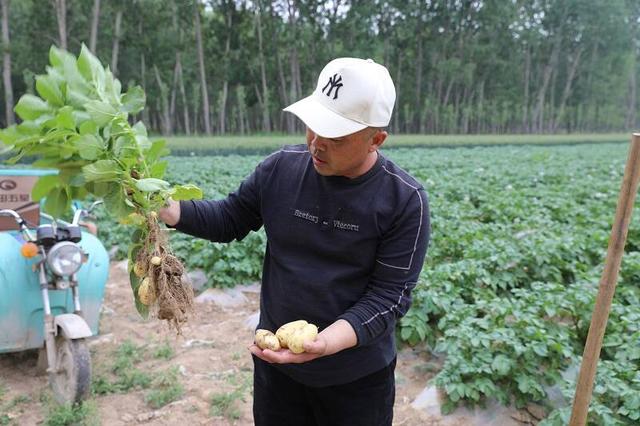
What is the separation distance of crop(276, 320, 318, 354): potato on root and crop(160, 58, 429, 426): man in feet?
0.10

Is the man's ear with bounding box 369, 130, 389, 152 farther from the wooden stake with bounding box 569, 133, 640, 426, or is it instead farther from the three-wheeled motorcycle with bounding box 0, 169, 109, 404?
the three-wheeled motorcycle with bounding box 0, 169, 109, 404

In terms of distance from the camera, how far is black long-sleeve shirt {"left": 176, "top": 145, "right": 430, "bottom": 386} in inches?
69.1

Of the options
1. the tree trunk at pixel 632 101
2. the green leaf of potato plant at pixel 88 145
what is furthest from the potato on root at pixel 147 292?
the tree trunk at pixel 632 101

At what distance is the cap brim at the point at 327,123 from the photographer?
160cm

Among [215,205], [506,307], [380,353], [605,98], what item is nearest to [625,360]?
[506,307]

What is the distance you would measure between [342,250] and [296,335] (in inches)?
12.3

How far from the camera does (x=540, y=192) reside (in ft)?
30.5

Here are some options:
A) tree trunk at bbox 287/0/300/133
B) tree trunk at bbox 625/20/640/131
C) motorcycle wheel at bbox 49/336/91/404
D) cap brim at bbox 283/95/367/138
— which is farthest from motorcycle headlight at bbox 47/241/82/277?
tree trunk at bbox 625/20/640/131

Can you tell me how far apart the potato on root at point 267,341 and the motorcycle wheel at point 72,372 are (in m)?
1.92

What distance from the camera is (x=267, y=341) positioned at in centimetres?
168

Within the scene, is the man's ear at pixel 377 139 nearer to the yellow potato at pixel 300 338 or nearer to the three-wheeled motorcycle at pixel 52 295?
the yellow potato at pixel 300 338

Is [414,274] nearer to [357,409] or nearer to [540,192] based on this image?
[357,409]

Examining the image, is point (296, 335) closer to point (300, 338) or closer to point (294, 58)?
point (300, 338)

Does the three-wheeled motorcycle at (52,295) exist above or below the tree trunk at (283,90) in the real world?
below
